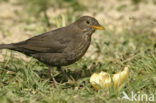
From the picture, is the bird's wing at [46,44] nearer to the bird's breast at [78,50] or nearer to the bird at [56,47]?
the bird at [56,47]

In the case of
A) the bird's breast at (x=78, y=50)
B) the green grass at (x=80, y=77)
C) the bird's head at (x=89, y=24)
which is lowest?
the green grass at (x=80, y=77)

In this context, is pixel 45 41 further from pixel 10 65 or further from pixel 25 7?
pixel 25 7

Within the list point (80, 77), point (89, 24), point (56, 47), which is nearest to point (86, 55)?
point (80, 77)

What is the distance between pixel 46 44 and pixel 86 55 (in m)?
1.39

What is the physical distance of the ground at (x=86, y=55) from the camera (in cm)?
509

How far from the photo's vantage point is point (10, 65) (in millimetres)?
5977

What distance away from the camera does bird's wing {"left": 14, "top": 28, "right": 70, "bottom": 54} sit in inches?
227

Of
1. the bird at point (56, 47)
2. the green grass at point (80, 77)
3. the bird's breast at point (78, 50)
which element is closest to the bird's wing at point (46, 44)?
the bird at point (56, 47)

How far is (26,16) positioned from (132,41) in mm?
2998

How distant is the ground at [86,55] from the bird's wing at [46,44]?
12.6 inches

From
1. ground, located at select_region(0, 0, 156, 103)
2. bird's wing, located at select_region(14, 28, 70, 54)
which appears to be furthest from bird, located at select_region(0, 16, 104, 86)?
ground, located at select_region(0, 0, 156, 103)

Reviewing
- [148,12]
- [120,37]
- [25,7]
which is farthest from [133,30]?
[25,7]

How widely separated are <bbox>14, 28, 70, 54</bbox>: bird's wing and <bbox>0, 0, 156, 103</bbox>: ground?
320 mm

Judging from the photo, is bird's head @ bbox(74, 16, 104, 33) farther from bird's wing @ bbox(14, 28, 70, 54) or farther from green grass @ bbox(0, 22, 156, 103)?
green grass @ bbox(0, 22, 156, 103)
